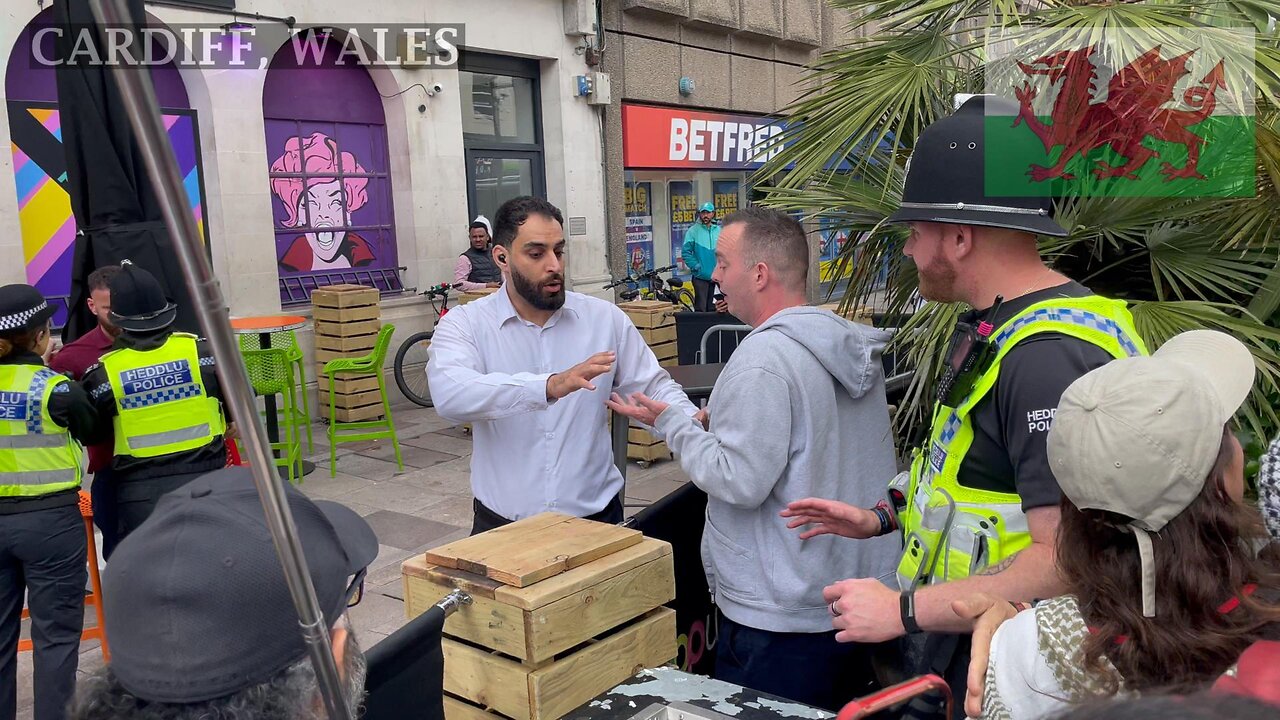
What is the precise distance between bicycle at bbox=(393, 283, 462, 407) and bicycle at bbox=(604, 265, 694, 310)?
7.83 feet

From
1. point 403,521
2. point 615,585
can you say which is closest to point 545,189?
point 403,521

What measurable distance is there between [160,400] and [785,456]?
2930 millimetres

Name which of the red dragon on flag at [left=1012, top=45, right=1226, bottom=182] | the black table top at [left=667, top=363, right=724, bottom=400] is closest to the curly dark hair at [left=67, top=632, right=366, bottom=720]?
the red dragon on flag at [left=1012, top=45, right=1226, bottom=182]

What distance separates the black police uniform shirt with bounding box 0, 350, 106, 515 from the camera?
368cm

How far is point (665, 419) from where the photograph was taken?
264 centimetres

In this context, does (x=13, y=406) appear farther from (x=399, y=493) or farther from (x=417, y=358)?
(x=417, y=358)

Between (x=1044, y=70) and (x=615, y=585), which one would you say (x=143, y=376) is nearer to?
(x=615, y=585)

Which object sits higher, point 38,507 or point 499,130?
point 499,130

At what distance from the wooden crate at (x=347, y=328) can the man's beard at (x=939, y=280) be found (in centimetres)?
725

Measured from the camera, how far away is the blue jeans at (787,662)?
8.37 ft

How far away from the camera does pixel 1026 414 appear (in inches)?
67.7

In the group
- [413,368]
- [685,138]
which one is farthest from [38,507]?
[685,138]

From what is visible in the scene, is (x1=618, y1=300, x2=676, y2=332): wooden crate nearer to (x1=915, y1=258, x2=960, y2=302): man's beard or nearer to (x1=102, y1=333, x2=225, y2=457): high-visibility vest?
(x1=102, y1=333, x2=225, y2=457): high-visibility vest

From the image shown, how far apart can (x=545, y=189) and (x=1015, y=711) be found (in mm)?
10975
